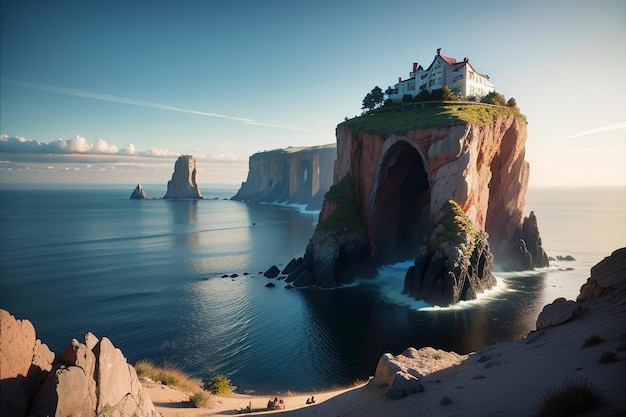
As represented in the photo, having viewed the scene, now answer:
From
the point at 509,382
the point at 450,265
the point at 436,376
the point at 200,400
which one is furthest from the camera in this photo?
the point at 450,265

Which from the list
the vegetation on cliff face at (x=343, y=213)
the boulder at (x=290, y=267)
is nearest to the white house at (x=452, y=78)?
the vegetation on cliff face at (x=343, y=213)

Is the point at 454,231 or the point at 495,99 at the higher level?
the point at 495,99

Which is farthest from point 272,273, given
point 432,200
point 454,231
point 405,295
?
point 454,231

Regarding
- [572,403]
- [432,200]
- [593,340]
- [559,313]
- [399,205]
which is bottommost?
[559,313]

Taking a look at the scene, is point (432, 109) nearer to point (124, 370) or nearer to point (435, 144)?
point (435, 144)

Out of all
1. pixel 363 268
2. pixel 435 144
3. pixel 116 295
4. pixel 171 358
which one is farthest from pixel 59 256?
pixel 435 144

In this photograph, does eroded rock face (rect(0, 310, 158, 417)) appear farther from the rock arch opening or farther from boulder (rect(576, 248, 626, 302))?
the rock arch opening

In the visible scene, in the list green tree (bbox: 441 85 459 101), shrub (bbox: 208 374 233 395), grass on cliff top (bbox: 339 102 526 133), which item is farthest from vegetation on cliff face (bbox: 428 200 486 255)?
shrub (bbox: 208 374 233 395)

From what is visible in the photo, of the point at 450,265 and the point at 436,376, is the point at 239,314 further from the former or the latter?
the point at 436,376
